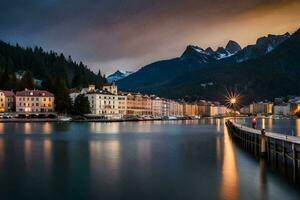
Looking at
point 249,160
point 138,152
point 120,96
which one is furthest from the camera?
point 120,96

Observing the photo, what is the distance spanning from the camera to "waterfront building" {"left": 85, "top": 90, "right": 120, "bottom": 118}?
17720 cm

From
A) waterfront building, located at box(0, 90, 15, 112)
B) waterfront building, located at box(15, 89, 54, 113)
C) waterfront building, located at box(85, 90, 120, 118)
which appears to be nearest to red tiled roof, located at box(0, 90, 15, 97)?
waterfront building, located at box(0, 90, 15, 112)

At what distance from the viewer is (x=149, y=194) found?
2445cm

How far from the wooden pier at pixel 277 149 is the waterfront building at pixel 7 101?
12440cm

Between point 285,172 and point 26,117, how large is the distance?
140004 mm

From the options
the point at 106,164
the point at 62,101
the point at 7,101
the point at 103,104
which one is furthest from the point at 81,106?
the point at 106,164

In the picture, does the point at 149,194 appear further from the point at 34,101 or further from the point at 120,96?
the point at 120,96

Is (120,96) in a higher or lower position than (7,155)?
higher

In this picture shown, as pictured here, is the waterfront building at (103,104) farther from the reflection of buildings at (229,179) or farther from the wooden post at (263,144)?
the wooden post at (263,144)

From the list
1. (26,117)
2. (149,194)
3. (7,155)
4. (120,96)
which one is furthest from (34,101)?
(149,194)

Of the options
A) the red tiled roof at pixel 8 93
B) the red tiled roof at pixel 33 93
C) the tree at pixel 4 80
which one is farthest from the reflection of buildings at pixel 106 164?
the tree at pixel 4 80

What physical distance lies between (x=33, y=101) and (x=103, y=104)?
32.9 m

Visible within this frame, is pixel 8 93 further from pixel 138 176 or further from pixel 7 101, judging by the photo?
pixel 138 176

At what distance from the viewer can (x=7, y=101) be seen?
6314 inches
